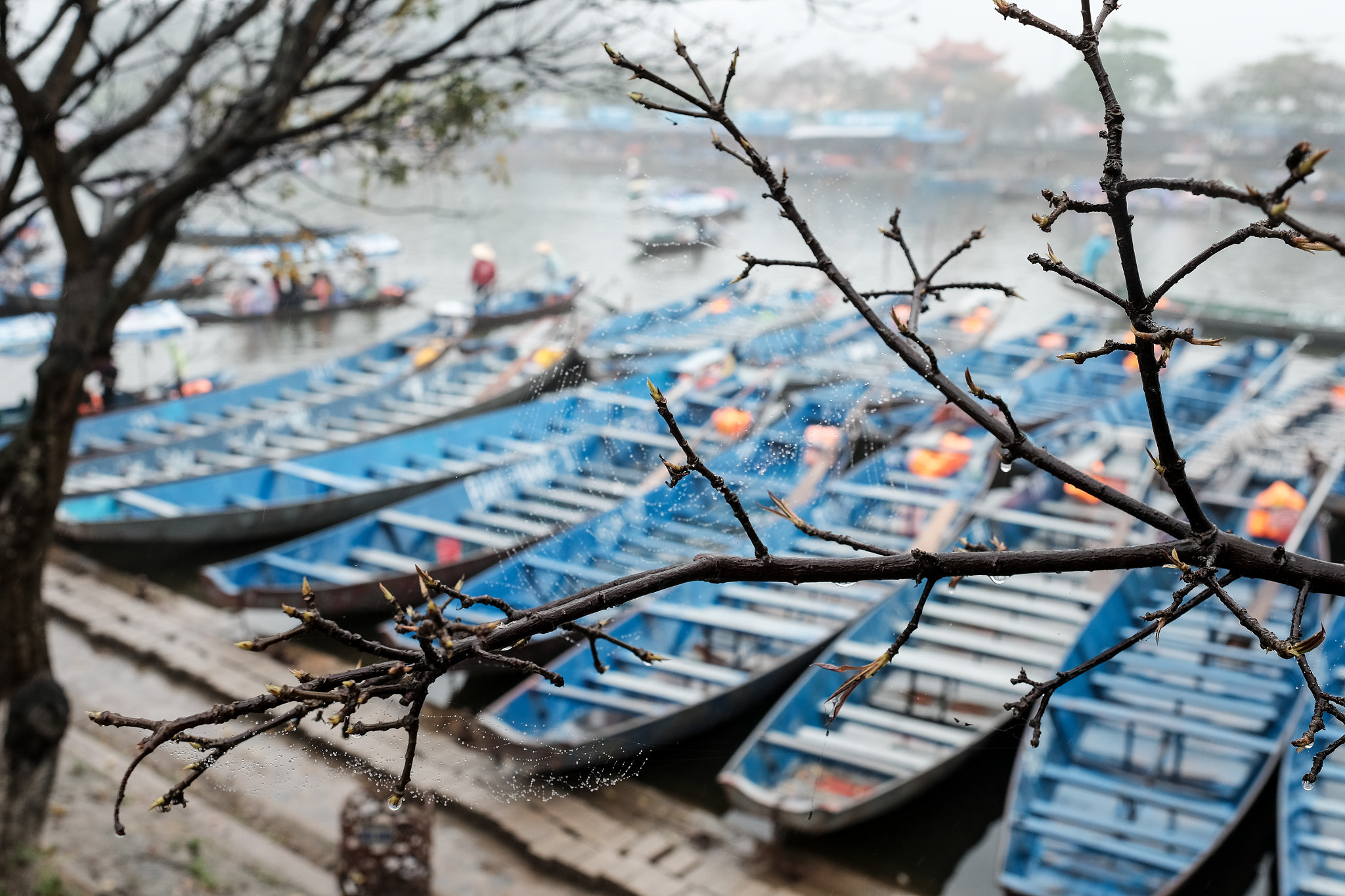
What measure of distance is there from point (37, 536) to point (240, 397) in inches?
343

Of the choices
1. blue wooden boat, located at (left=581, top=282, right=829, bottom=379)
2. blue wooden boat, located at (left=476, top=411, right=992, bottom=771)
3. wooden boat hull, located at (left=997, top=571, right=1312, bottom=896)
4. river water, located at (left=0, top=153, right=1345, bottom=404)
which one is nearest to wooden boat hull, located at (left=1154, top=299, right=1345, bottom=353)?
river water, located at (left=0, top=153, right=1345, bottom=404)

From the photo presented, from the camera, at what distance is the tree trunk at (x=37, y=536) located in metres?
4.16

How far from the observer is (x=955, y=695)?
20.7ft

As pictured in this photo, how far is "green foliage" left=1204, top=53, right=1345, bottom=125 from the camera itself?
968cm

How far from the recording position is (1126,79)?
11.0 feet

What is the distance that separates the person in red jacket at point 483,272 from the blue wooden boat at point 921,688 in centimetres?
1160

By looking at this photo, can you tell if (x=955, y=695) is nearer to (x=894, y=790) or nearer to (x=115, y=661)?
(x=894, y=790)

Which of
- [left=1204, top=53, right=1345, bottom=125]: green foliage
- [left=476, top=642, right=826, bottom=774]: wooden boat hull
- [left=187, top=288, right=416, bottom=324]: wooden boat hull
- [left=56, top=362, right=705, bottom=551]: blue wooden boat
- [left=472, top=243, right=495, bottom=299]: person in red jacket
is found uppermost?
[left=1204, top=53, right=1345, bottom=125]: green foliage

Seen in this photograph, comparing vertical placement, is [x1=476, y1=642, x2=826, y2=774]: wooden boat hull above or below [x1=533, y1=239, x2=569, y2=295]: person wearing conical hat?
below

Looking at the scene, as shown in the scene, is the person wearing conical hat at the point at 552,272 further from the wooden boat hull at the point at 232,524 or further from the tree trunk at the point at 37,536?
the tree trunk at the point at 37,536

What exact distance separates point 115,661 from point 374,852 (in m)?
4.01

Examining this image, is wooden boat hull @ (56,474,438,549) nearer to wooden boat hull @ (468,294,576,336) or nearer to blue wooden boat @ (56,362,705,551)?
blue wooden boat @ (56,362,705,551)

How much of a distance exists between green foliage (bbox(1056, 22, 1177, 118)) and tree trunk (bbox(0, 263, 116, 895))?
3804 millimetres

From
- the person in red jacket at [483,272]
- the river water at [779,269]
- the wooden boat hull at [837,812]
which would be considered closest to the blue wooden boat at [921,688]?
the wooden boat hull at [837,812]
